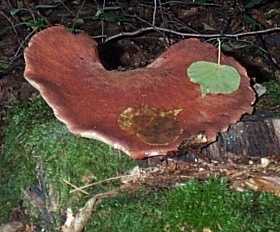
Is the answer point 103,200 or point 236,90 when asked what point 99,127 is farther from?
point 236,90

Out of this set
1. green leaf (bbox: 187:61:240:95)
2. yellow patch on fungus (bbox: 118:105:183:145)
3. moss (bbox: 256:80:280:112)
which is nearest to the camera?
yellow patch on fungus (bbox: 118:105:183:145)

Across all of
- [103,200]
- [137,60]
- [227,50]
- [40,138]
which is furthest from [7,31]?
[103,200]

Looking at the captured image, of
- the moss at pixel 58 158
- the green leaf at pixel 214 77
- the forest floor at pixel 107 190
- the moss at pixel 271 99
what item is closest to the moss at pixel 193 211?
the forest floor at pixel 107 190

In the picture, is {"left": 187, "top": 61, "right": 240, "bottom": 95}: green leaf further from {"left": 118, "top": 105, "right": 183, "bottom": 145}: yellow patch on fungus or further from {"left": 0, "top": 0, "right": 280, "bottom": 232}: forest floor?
{"left": 0, "top": 0, "right": 280, "bottom": 232}: forest floor

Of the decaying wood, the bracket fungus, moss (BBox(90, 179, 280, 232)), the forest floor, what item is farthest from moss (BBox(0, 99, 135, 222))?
the decaying wood

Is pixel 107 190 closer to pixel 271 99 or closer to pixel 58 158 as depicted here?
pixel 58 158

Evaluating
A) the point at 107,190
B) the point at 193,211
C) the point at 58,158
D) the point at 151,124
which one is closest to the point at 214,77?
the point at 151,124

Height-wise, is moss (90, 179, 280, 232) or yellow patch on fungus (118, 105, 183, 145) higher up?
yellow patch on fungus (118, 105, 183, 145)
